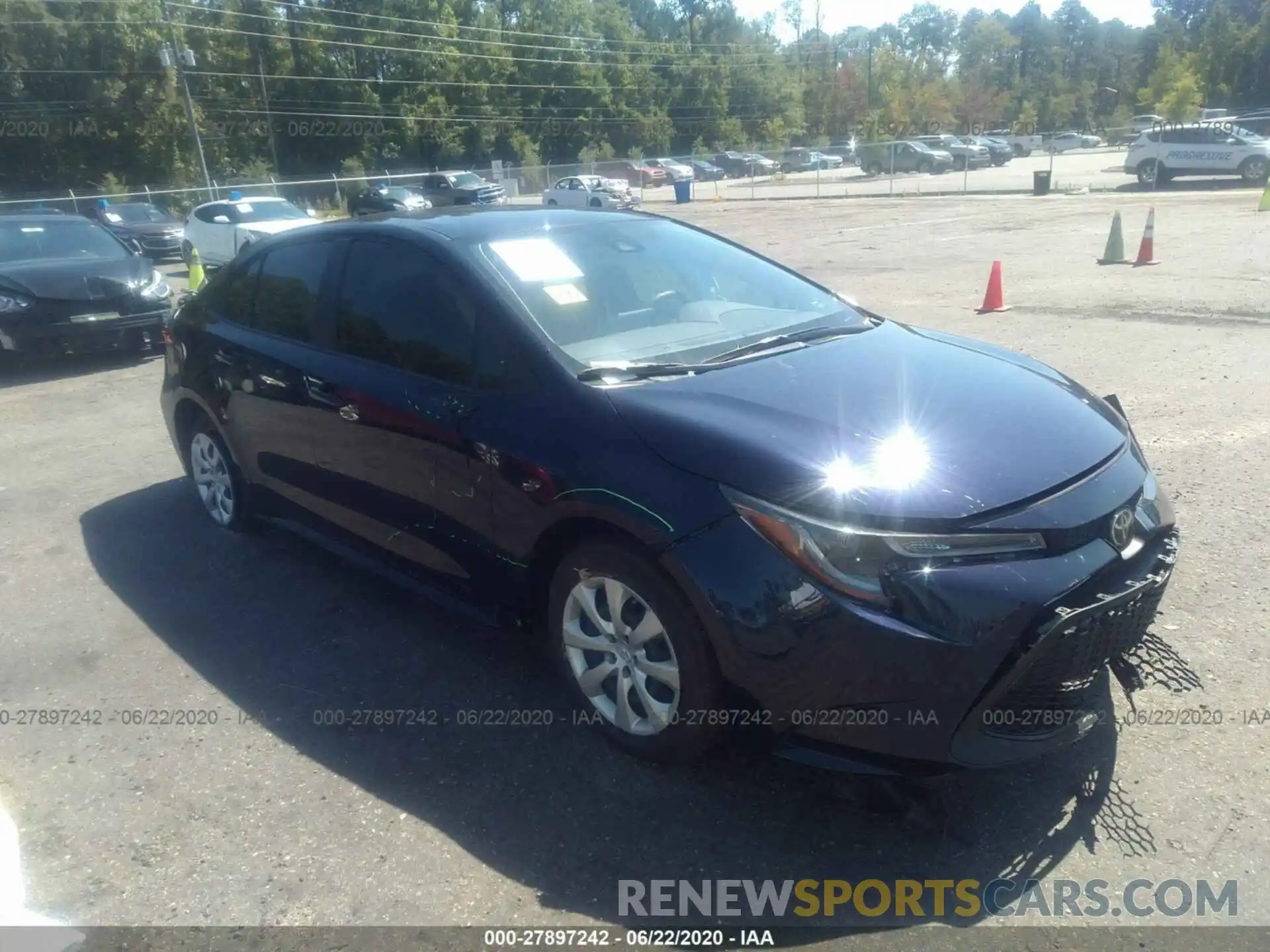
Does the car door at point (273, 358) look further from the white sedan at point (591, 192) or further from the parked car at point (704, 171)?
the parked car at point (704, 171)

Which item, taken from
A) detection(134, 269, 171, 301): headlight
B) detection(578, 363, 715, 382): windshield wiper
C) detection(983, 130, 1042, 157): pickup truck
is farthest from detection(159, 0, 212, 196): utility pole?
detection(983, 130, 1042, 157): pickup truck

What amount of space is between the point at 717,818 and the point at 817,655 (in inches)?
27.1

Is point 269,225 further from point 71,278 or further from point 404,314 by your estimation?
point 404,314

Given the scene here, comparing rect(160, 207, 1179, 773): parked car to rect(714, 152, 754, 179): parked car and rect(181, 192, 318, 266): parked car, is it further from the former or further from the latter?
rect(714, 152, 754, 179): parked car

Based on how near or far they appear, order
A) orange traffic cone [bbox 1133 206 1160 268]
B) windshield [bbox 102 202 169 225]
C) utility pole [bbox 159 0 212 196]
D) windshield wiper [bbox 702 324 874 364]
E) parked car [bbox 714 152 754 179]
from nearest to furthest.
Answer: windshield wiper [bbox 702 324 874 364], orange traffic cone [bbox 1133 206 1160 268], windshield [bbox 102 202 169 225], utility pole [bbox 159 0 212 196], parked car [bbox 714 152 754 179]

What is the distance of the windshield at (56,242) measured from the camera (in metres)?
10.8

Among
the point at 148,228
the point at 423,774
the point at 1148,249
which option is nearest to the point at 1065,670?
the point at 423,774

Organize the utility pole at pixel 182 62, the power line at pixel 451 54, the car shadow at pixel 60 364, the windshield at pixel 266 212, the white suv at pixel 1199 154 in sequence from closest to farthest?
the car shadow at pixel 60 364, the windshield at pixel 266 212, the white suv at pixel 1199 154, the utility pole at pixel 182 62, the power line at pixel 451 54

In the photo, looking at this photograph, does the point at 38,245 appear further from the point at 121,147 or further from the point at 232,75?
the point at 232,75

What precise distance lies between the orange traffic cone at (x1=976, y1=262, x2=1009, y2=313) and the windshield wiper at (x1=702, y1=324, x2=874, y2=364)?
7.15m

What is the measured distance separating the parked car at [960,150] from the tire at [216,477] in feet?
172

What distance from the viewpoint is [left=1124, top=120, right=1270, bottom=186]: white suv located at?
2909 cm

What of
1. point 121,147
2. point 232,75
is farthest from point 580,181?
point 232,75

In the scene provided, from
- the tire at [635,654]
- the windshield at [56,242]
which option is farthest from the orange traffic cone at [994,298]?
the windshield at [56,242]
